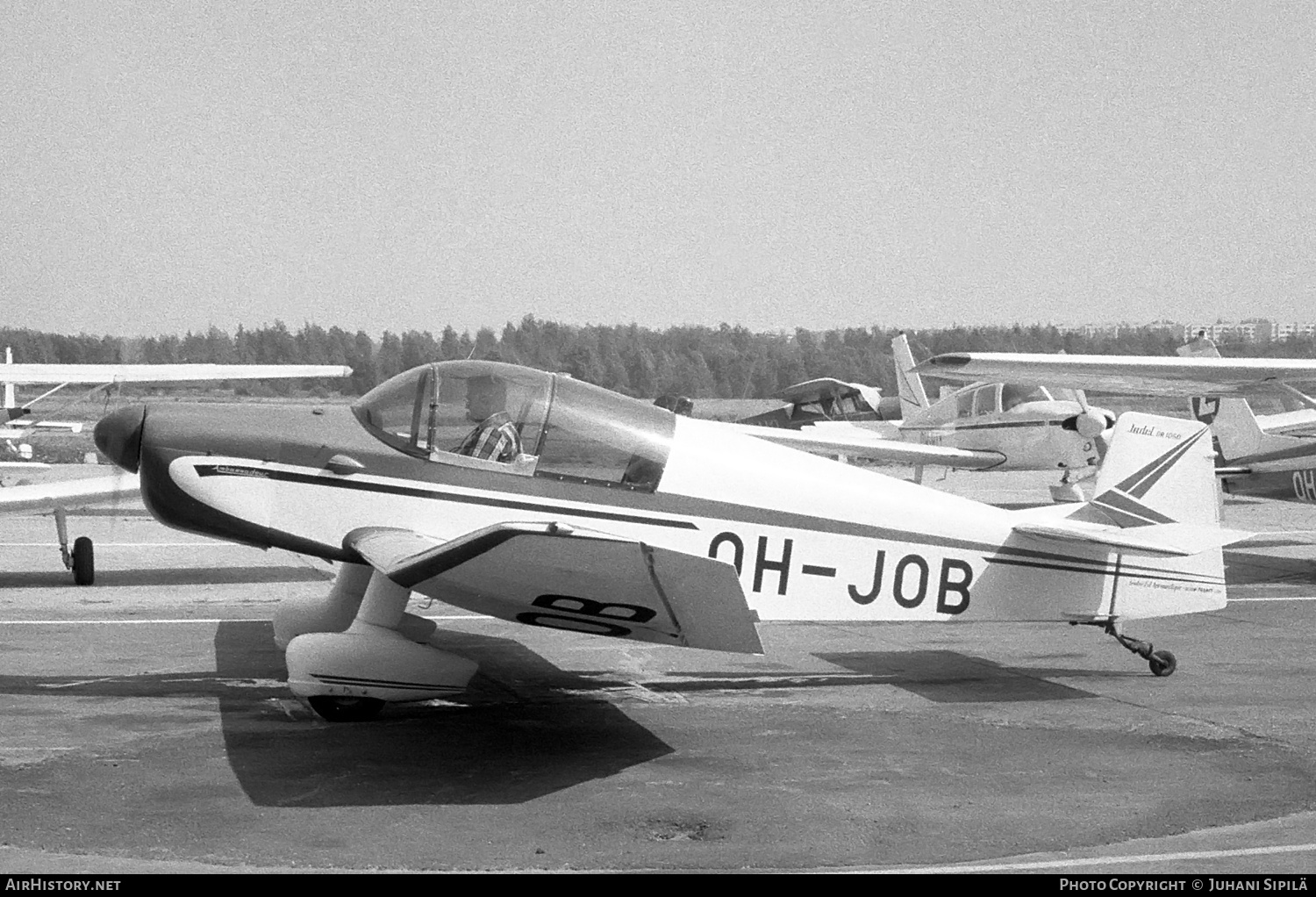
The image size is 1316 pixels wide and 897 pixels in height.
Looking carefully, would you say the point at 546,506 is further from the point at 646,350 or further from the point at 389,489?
the point at 646,350

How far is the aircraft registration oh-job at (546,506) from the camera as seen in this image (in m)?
7.57

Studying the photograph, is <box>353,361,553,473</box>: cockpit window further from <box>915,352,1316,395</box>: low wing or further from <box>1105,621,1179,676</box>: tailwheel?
<box>915,352,1316,395</box>: low wing

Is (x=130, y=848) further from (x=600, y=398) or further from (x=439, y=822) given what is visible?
(x=600, y=398)

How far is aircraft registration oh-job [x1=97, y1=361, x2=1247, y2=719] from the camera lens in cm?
757

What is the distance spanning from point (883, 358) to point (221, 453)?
176 ft

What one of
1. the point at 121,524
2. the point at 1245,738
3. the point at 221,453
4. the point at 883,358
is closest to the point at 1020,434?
the point at 121,524

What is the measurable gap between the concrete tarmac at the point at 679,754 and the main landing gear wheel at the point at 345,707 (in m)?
0.08

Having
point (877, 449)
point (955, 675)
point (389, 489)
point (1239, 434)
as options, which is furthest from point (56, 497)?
point (1239, 434)

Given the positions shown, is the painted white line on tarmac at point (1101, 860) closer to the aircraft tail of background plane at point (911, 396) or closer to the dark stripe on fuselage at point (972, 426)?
the dark stripe on fuselage at point (972, 426)

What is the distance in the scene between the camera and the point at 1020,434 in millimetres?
24125

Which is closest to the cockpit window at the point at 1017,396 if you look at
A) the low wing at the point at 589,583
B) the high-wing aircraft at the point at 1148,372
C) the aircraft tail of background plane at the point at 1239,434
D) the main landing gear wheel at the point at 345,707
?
the aircraft tail of background plane at the point at 1239,434

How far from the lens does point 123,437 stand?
773 cm

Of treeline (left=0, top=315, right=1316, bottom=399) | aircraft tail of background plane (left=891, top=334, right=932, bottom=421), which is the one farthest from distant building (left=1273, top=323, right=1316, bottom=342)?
aircraft tail of background plane (left=891, top=334, right=932, bottom=421)

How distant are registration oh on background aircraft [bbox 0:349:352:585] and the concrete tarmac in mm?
1187
